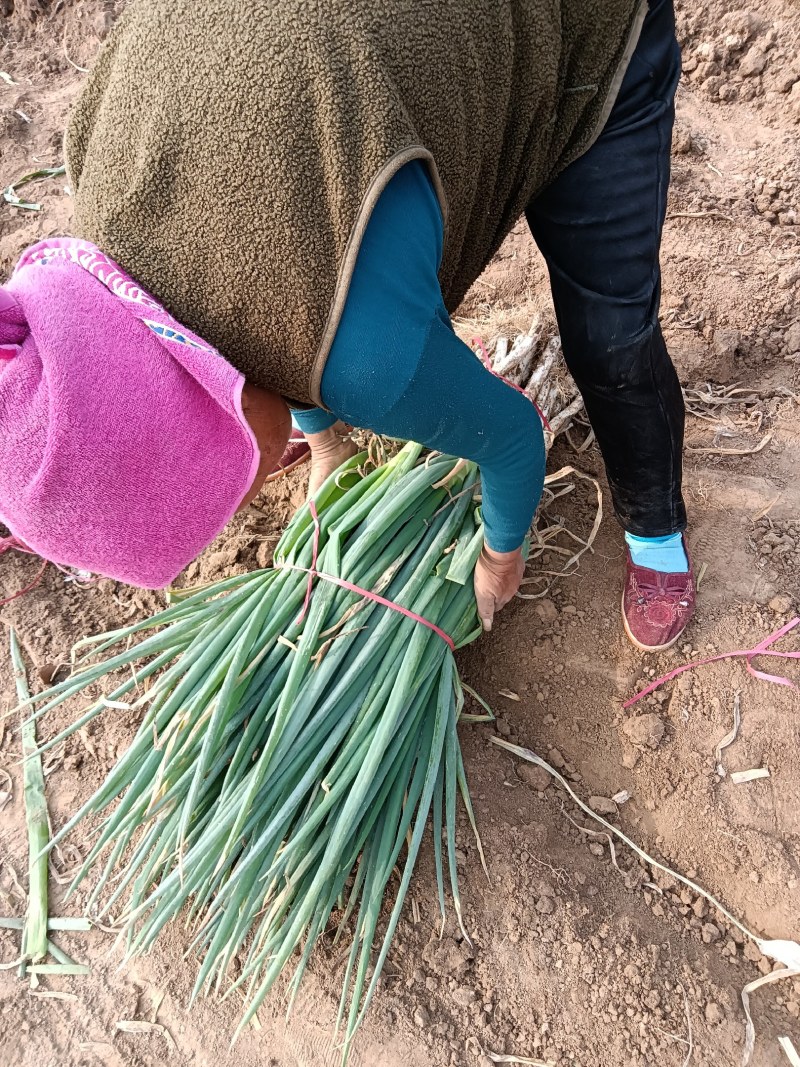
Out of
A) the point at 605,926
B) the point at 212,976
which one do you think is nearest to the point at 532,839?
the point at 605,926

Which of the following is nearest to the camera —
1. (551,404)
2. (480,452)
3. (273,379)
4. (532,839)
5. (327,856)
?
(273,379)

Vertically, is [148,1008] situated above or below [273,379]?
below

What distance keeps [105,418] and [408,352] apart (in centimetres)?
34

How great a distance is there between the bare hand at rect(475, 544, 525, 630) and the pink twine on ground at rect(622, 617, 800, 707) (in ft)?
1.27

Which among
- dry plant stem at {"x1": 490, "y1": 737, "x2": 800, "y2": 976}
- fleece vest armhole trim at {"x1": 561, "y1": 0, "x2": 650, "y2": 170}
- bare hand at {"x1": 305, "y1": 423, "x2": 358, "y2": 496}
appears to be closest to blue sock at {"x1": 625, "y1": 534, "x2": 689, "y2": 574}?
dry plant stem at {"x1": 490, "y1": 737, "x2": 800, "y2": 976}

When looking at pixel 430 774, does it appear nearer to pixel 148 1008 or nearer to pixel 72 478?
pixel 148 1008

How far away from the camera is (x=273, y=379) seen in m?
0.90

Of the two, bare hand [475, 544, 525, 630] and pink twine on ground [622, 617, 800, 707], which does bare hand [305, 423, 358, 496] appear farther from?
pink twine on ground [622, 617, 800, 707]

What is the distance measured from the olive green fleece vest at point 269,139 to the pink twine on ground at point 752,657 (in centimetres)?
105

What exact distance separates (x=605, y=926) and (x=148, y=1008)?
87 centimetres

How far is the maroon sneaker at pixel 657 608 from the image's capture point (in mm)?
1595

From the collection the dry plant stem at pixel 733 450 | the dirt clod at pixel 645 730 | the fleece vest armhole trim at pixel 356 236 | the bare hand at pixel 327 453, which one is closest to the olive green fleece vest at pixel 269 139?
the fleece vest armhole trim at pixel 356 236

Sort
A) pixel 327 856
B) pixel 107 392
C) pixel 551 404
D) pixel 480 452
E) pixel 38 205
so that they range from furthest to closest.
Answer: pixel 38 205
pixel 551 404
pixel 327 856
pixel 480 452
pixel 107 392

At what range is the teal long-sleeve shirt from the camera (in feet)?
2.75
